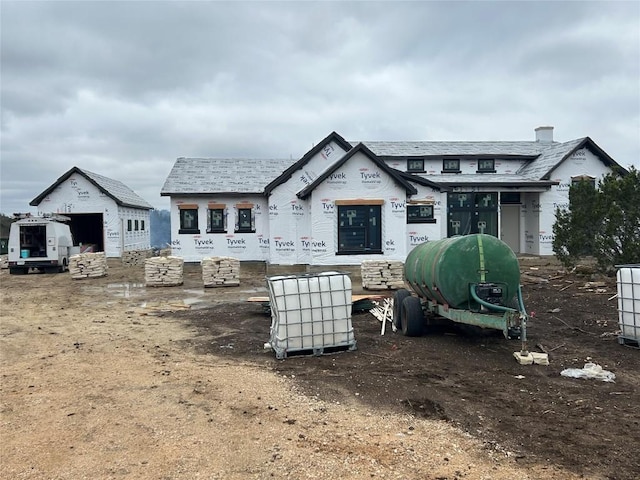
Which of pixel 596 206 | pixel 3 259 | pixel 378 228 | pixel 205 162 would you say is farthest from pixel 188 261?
pixel 596 206

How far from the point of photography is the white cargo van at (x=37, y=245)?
2445cm

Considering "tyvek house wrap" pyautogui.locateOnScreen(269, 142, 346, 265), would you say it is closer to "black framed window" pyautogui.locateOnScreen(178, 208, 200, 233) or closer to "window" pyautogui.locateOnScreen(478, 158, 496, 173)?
"black framed window" pyautogui.locateOnScreen(178, 208, 200, 233)

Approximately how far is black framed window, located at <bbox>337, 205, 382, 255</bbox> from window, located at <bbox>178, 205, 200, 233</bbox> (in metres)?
8.50

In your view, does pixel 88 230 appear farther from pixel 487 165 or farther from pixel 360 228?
pixel 487 165

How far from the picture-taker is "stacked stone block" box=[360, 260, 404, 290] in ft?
57.5

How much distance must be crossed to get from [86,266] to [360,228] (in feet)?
40.9

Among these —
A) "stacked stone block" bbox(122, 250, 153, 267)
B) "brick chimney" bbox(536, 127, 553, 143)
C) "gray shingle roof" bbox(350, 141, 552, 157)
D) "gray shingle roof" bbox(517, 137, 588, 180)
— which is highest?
"brick chimney" bbox(536, 127, 553, 143)

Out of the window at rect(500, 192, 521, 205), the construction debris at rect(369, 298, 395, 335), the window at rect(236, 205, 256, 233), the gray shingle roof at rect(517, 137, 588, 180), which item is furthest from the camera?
the window at rect(500, 192, 521, 205)

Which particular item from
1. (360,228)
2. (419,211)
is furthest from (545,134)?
(360,228)

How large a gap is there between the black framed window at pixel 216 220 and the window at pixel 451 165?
1364cm

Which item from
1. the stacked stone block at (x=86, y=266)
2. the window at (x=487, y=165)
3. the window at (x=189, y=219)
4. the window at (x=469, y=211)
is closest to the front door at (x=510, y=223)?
the window at (x=469, y=211)

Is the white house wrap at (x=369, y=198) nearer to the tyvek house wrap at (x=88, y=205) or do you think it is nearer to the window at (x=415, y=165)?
the window at (x=415, y=165)

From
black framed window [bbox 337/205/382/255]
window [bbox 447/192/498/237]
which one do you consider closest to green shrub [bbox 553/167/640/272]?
black framed window [bbox 337/205/382/255]

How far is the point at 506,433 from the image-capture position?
5.27m
